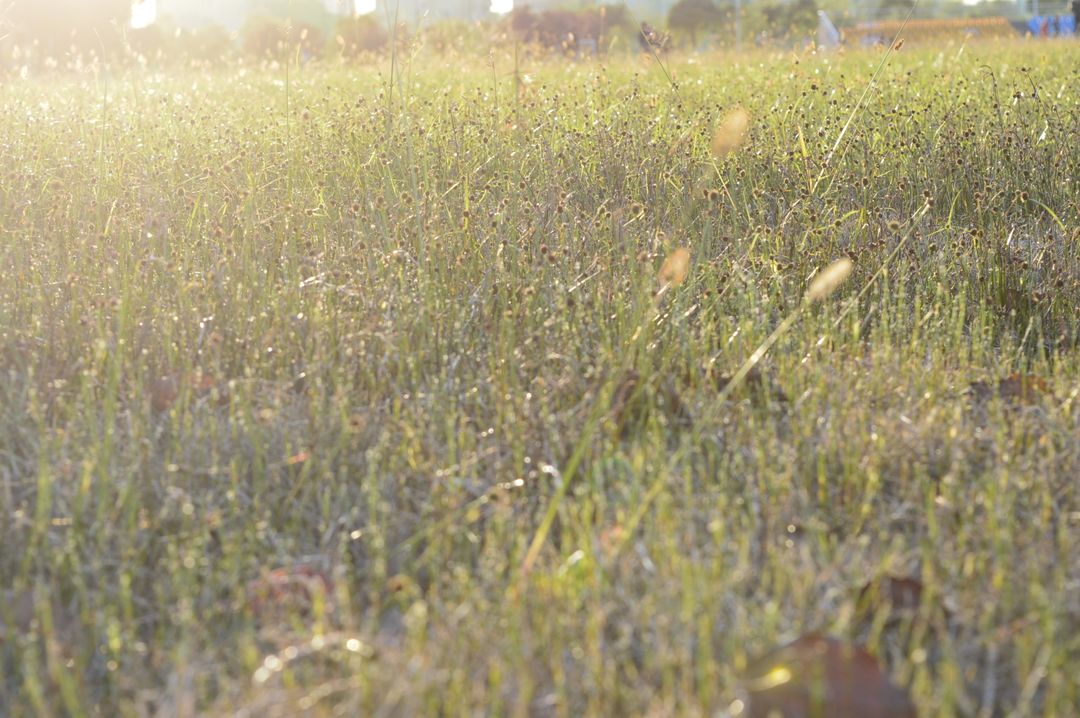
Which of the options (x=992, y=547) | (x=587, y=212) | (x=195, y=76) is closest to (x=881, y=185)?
(x=587, y=212)

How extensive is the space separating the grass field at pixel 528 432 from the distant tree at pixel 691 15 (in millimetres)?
Result: 33008

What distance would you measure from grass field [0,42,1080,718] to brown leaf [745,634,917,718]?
6 cm

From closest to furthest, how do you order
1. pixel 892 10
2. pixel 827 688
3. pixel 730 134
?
1. pixel 827 688
2. pixel 730 134
3. pixel 892 10

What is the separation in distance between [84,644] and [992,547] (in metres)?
1.30

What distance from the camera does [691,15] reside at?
3588 centimetres

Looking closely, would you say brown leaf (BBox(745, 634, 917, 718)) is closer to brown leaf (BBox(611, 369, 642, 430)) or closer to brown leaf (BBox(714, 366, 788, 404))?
brown leaf (BBox(611, 369, 642, 430))

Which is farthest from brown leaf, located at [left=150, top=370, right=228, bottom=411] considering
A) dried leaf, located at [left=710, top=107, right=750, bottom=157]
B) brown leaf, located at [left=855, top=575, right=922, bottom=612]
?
dried leaf, located at [left=710, top=107, right=750, bottom=157]

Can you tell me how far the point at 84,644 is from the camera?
4.97ft

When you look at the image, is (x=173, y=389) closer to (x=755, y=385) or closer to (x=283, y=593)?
(x=283, y=593)

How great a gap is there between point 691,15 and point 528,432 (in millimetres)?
35935

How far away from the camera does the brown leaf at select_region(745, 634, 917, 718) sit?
4.05 feet

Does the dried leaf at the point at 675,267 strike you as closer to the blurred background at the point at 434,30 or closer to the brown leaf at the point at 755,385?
the brown leaf at the point at 755,385

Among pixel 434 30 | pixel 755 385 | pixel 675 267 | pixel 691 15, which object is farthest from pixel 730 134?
pixel 691 15

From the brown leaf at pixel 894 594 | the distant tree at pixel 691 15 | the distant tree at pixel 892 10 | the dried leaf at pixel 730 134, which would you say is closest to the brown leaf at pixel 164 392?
the brown leaf at pixel 894 594
